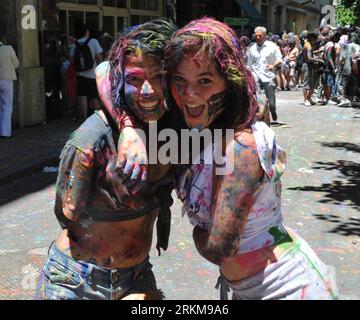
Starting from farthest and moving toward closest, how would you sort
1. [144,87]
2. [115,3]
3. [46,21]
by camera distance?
1. [115,3]
2. [46,21]
3. [144,87]

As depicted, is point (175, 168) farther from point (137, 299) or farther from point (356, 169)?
point (356, 169)

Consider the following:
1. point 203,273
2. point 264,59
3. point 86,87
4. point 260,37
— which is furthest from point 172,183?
point 86,87

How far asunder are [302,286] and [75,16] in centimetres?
1299

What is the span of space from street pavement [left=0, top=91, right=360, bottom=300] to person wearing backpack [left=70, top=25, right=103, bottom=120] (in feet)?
2.17

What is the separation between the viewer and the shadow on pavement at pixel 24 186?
6528 millimetres

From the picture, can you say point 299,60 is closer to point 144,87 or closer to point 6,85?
point 6,85

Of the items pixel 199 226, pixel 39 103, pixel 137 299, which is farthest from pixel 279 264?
pixel 39 103

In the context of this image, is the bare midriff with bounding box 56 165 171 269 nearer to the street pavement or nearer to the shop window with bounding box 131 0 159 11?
the street pavement

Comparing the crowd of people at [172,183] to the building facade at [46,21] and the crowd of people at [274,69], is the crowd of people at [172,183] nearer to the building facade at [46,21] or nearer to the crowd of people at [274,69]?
the building facade at [46,21]

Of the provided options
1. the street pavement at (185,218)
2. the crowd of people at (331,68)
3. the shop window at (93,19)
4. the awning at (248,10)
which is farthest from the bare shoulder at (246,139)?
the awning at (248,10)

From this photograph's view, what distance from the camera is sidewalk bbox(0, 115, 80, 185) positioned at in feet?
24.5

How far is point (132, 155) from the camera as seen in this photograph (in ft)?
5.79

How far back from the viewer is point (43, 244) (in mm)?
4863

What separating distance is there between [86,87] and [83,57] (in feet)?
2.08
